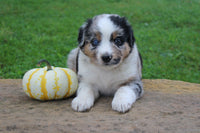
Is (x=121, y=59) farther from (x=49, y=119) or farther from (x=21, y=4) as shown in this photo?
(x=21, y=4)

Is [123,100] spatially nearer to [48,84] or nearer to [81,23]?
[48,84]

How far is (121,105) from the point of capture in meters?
3.33

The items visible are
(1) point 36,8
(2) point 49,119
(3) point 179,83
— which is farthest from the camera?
(1) point 36,8

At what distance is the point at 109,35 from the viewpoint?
3.69 m

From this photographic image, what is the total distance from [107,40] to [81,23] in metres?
7.42

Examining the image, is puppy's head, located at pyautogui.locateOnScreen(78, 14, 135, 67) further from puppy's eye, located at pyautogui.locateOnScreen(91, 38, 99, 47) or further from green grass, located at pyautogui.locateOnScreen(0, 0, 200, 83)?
green grass, located at pyautogui.locateOnScreen(0, 0, 200, 83)

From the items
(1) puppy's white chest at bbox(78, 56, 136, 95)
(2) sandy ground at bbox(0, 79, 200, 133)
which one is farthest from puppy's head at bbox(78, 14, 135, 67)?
(2) sandy ground at bbox(0, 79, 200, 133)

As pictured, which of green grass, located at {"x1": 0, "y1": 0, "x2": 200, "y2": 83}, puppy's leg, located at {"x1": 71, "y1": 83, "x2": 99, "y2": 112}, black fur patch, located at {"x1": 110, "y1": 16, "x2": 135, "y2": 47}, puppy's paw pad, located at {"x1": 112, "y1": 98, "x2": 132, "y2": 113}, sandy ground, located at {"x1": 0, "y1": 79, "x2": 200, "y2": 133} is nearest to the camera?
sandy ground, located at {"x1": 0, "y1": 79, "x2": 200, "y2": 133}

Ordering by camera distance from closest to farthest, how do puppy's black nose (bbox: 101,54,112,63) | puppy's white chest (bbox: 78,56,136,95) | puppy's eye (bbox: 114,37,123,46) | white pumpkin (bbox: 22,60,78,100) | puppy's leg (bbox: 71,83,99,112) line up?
puppy's leg (bbox: 71,83,99,112) < puppy's black nose (bbox: 101,54,112,63) < white pumpkin (bbox: 22,60,78,100) < puppy's eye (bbox: 114,37,123,46) < puppy's white chest (bbox: 78,56,136,95)

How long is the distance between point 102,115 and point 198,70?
5066mm

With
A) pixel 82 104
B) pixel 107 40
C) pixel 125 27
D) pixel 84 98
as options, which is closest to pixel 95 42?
pixel 107 40

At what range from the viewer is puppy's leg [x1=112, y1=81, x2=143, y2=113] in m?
3.33

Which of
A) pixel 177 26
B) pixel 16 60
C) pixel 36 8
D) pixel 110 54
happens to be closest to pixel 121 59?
pixel 110 54

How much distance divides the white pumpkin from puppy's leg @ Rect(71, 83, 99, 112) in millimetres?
217
